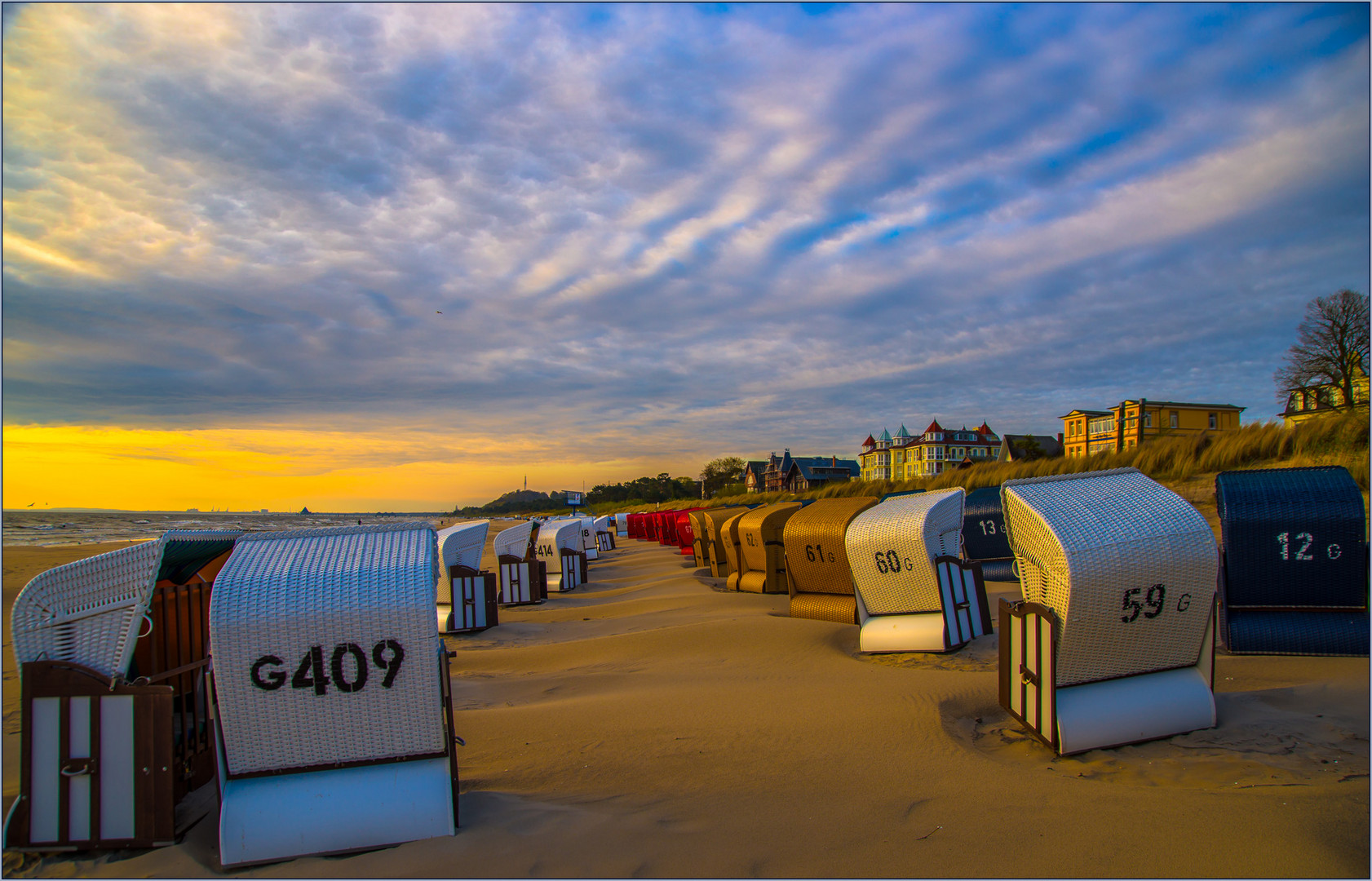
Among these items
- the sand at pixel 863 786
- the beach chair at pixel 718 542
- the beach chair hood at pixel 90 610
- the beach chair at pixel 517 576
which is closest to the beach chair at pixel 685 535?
the beach chair at pixel 718 542

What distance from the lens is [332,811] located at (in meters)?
4.09

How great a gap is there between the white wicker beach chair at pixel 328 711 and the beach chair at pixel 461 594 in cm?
915

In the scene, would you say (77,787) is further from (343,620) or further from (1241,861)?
(1241,861)

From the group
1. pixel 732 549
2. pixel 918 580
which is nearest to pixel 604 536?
pixel 732 549

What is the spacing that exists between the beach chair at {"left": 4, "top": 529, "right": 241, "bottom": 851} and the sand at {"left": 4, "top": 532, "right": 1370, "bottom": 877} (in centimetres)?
18

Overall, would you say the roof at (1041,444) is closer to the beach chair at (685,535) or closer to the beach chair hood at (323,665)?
the beach chair at (685,535)

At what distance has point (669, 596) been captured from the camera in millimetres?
17734

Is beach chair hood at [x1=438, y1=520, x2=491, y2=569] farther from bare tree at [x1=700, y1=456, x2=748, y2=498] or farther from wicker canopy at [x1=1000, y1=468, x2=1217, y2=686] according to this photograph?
bare tree at [x1=700, y1=456, x2=748, y2=498]

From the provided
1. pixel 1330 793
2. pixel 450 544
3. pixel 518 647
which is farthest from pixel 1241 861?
pixel 450 544

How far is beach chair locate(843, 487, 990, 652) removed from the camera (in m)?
9.24

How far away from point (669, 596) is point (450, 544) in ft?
19.5

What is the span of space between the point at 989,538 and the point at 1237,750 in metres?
12.1

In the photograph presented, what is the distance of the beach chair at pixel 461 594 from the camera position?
13.4 metres

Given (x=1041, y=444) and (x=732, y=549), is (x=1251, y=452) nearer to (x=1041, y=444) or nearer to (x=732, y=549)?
(x=732, y=549)
